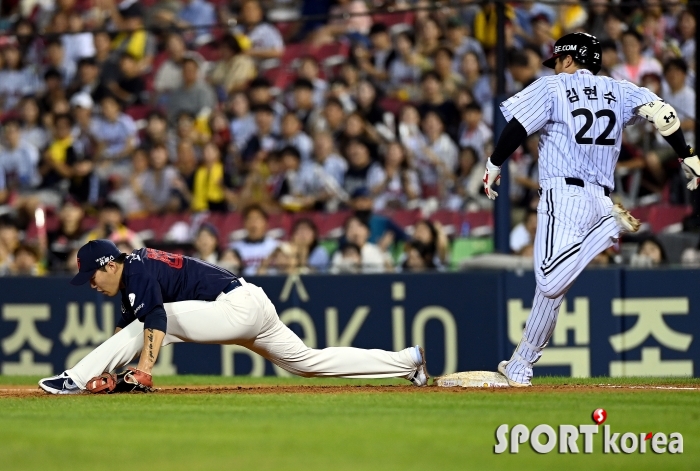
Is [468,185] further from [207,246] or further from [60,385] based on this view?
[60,385]

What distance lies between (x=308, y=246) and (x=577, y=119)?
569 cm

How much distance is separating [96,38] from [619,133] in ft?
30.4

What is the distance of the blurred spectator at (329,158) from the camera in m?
13.8

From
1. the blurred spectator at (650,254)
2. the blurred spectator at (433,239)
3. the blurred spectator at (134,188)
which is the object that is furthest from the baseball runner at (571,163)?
the blurred spectator at (134,188)

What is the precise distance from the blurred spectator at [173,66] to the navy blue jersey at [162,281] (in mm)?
7498

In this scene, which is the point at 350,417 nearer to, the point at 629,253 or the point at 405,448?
the point at 405,448

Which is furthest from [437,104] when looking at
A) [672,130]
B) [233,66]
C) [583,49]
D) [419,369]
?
[672,130]

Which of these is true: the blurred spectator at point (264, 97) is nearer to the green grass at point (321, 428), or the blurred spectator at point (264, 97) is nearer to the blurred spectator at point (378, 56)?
the blurred spectator at point (378, 56)

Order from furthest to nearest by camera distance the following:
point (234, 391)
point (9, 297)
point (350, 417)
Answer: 1. point (9, 297)
2. point (234, 391)
3. point (350, 417)

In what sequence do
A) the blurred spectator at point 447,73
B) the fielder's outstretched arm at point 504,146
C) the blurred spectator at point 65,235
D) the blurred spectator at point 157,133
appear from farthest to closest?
1. the blurred spectator at point 157,133
2. the blurred spectator at point 65,235
3. the blurred spectator at point 447,73
4. the fielder's outstretched arm at point 504,146

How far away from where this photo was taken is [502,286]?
11586 mm

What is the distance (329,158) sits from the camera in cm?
1389

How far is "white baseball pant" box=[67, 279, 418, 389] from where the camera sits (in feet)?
25.2

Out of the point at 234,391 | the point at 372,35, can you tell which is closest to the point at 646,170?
the point at 372,35
